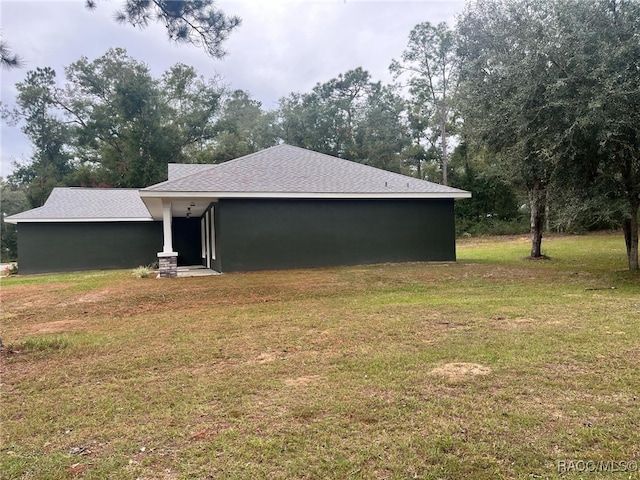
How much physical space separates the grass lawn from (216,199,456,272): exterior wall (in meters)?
5.17

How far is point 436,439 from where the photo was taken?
2488 millimetres

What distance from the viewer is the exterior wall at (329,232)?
12.0 m

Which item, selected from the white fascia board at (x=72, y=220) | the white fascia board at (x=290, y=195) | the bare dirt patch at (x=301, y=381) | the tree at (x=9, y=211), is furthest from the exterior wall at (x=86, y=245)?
the tree at (x=9, y=211)

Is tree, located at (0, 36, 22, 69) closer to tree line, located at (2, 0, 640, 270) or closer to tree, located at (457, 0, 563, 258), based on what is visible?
tree, located at (457, 0, 563, 258)

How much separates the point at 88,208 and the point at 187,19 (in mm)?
14928

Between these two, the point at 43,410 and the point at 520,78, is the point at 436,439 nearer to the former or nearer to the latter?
the point at 43,410

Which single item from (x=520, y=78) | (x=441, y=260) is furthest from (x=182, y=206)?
(x=520, y=78)

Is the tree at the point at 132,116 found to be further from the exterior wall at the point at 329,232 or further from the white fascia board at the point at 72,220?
the exterior wall at the point at 329,232

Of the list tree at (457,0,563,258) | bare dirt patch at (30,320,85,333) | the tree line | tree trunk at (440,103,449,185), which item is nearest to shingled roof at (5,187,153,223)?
the tree line

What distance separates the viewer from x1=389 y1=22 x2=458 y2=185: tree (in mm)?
31266

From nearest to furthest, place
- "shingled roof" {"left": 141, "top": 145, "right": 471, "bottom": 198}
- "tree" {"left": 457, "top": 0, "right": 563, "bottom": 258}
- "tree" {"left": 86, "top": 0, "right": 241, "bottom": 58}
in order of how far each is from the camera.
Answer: "tree" {"left": 86, "top": 0, "right": 241, "bottom": 58} < "tree" {"left": 457, "top": 0, "right": 563, "bottom": 258} < "shingled roof" {"left": 141, "top": 145, "right": 471, "bottom": 198}

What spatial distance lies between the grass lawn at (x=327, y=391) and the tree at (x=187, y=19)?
3.98 meters

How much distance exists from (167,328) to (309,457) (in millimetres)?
3906

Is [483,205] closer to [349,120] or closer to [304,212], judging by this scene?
[349,120]
